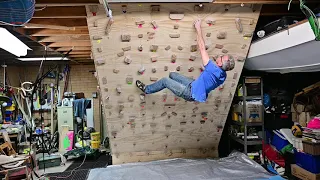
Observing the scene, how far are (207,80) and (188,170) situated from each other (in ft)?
6.76

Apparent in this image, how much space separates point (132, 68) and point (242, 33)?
1505 mm

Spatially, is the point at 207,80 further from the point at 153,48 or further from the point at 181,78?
the point at 153,48

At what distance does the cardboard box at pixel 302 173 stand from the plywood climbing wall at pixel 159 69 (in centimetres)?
133

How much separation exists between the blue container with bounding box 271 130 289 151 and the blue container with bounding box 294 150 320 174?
31 cm

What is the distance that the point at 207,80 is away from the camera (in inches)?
110

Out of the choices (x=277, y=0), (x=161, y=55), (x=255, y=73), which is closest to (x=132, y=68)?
(x=161, y=55)

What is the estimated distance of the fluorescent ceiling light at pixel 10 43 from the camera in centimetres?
361

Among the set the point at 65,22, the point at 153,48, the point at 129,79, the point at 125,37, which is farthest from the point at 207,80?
the point at 65,22

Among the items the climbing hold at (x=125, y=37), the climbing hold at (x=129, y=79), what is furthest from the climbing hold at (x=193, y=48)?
the climbing hold at (x=129, y=79)

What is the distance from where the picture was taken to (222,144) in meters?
5.53

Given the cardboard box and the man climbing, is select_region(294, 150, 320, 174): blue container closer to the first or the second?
the cardboard box

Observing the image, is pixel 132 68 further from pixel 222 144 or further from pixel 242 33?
pixel 222 144

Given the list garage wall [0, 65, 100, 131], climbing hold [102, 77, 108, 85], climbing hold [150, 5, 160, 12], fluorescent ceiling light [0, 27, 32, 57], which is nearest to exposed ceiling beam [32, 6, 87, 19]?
climbing hold [150, 5, 160, 12]

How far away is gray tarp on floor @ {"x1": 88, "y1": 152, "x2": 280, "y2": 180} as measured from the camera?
157 inches
